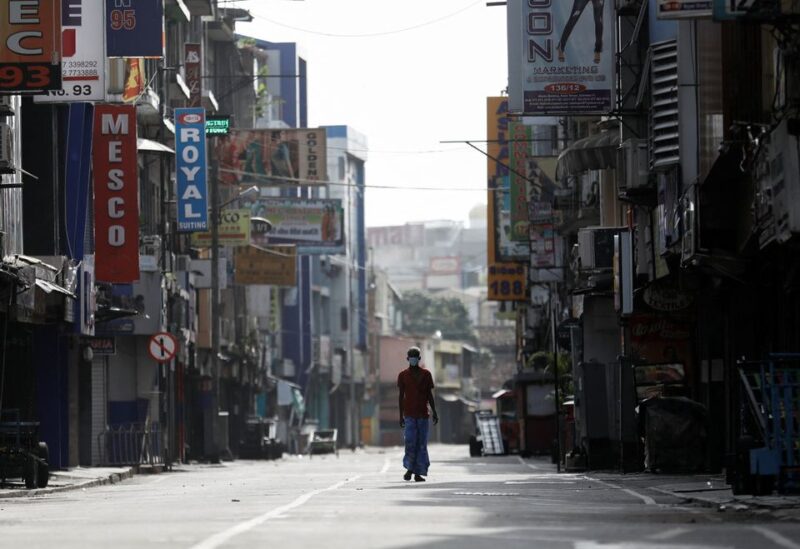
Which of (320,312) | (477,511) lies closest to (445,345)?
(320,312)

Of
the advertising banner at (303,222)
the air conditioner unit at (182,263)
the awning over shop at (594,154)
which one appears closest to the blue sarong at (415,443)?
the awning over shop at (594,154)

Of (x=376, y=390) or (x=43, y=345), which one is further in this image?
(x=376, y=390)

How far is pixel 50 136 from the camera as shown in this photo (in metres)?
38.9

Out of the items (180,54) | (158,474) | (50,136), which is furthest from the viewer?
(180,54)

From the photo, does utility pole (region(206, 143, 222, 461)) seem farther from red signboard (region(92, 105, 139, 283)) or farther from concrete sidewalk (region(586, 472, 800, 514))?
concrete sidewalk (region(586, 472, 800, 514))

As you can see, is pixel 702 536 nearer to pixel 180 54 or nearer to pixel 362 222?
pixel 180 54

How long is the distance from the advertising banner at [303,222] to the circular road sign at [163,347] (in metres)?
30.2

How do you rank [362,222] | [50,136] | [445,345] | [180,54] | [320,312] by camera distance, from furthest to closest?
[445,345] < [362,222] < [320,312] < [180,54] < [50,136]

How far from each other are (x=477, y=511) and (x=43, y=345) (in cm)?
2347

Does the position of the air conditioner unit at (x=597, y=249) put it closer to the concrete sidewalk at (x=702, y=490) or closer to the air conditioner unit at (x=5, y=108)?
the concrete sidewalk at (x=702, y=490)

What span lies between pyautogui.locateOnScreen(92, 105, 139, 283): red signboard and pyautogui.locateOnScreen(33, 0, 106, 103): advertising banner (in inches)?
220

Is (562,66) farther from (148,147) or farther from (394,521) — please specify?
(394,521)

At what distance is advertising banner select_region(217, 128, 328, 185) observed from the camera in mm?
65812

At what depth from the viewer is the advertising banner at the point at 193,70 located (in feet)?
201
